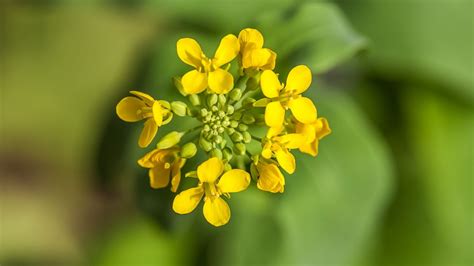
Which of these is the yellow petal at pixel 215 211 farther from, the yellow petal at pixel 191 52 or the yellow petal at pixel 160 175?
the yellow petal at pixel 191 52

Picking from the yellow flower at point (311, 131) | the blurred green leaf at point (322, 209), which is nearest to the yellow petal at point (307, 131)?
the yellow flower at point (311, 131)

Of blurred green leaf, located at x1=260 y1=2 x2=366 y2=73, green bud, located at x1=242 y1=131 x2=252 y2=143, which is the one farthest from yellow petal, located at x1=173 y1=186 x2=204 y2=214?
blurred green leaf, located at x1=260 y1=2 x2=366 y2=73

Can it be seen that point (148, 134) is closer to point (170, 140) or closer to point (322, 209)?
point (170, 140)

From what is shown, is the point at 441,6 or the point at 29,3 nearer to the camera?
the point at 441,6

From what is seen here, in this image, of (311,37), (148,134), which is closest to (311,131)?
(148,134)

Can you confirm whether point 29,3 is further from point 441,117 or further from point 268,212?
point 441,117

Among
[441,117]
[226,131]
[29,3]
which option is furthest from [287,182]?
[29,3]
